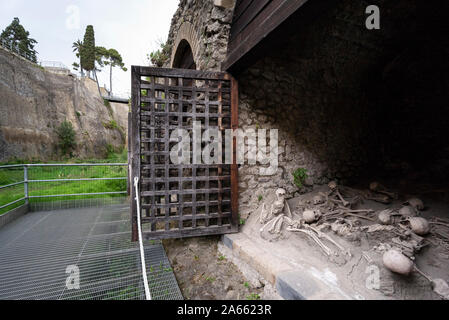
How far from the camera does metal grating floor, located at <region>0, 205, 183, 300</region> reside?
186 cm

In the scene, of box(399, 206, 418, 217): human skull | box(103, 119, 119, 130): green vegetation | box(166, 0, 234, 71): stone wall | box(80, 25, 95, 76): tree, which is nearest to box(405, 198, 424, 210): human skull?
box(399, 206, 418, 217): human skull

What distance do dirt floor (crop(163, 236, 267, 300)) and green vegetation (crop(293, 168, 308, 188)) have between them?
1.69m

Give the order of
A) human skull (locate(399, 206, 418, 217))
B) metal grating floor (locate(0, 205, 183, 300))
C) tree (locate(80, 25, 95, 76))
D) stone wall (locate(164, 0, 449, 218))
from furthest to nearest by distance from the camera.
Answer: tree (locate(80, 25, 95, 76)) < stone wall (locate(164, 0, 449, 218)) < human skull (locate(399, 206, 418, 217)) < metal grating floor (locate(0, 205, 183, 300))

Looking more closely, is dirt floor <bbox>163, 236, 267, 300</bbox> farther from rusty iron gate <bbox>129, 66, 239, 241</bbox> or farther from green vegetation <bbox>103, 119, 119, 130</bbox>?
green vegetation <bbox>103, 119, 119, 130</bbox>

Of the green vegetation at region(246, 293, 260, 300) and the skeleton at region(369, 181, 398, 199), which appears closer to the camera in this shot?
the green vegetation at region(246, 293, 260, 300)

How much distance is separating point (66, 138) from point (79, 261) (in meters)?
19.5

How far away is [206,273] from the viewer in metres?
2.21

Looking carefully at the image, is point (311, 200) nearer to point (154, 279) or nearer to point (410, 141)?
point (154, 279)

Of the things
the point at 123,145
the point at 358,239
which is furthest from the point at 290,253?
the point at 123,145

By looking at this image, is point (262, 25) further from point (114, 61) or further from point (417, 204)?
point (114, 61)

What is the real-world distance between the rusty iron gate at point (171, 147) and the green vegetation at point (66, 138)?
19.4 meters

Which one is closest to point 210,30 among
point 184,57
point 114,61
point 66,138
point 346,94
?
point 184,57

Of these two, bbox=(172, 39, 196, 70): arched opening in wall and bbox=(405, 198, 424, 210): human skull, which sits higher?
bbox=(172, 39, 196, 70): arched opening in wall

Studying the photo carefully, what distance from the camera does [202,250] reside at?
2678mm
